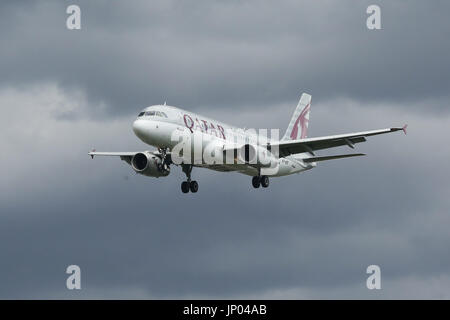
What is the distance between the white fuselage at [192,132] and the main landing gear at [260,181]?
0.39 metres

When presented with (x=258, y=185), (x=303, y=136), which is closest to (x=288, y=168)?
(x=258, y=185)

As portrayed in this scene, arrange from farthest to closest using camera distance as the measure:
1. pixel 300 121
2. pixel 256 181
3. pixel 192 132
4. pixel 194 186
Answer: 1. pixel 300 121
2. pixel 194 186
3. pixel 256 181
4. pixel 192 132

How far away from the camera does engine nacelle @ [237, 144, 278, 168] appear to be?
6950 centimetres

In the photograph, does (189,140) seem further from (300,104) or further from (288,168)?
(300,104)

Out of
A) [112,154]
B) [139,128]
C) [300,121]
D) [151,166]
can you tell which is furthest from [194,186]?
[300,121]

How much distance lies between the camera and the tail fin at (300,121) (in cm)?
8584

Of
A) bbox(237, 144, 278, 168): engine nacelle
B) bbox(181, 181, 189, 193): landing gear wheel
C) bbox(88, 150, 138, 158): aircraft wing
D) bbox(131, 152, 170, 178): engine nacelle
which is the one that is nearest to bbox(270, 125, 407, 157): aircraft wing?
bbox(237, 144, 278, 168): engine nacelle

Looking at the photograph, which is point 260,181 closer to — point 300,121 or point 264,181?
point 264,181

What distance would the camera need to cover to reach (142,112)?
6638 cm

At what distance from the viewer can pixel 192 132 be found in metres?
67.8

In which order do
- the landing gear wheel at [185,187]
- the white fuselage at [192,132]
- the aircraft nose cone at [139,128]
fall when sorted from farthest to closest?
the landing gear wheel at [185,187] → the white fuselage at [192,132] → the aircraft nose cone at [139,128]

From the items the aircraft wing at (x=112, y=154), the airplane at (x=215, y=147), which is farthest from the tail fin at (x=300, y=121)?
the aircraft wing at (x=112, y=154)

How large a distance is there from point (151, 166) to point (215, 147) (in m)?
4.82

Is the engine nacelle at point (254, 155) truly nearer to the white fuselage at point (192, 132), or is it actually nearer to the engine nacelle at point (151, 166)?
the white fuselage at point (192, 132)
